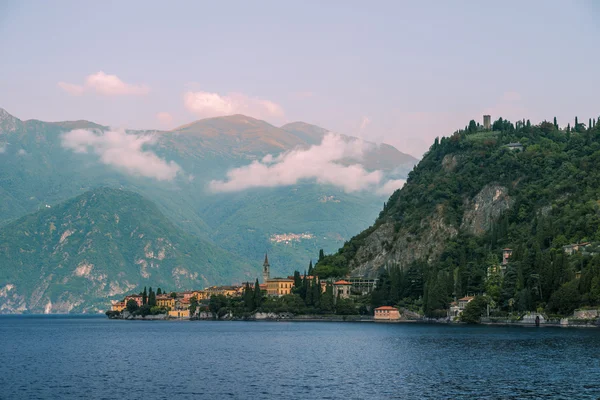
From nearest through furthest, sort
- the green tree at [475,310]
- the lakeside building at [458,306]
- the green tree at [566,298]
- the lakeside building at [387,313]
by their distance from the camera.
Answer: the green tree at [566,298] → the green tree at [475,310] → the lakeside building at [458,306] → the lakeside building at [387,313]

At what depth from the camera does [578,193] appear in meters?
195

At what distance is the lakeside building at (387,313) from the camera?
7495 inches

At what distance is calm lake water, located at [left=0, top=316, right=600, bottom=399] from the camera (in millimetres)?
70375

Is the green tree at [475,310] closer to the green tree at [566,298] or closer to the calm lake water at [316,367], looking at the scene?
the green tree at [566,298]

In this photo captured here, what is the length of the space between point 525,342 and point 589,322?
33.3m

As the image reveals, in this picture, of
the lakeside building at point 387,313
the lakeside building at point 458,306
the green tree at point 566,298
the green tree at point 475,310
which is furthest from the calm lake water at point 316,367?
the lakeside building at point 387,313

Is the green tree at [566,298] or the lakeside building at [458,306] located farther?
the lakeside building at [458,306]

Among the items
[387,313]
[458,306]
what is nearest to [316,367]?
[458,306]

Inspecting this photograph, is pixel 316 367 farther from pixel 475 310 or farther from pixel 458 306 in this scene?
pixel 458 306

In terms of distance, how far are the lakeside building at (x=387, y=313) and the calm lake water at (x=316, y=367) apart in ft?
181

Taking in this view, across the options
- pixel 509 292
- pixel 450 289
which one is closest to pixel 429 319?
pixel 450 289

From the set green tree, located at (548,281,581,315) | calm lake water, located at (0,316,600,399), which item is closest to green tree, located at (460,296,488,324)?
green tree, located at (548,281,581,315)

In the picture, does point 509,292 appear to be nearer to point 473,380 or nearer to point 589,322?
point 589,322

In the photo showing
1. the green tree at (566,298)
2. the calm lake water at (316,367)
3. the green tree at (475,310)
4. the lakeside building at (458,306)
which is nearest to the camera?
the calm lake water at (316,367)
